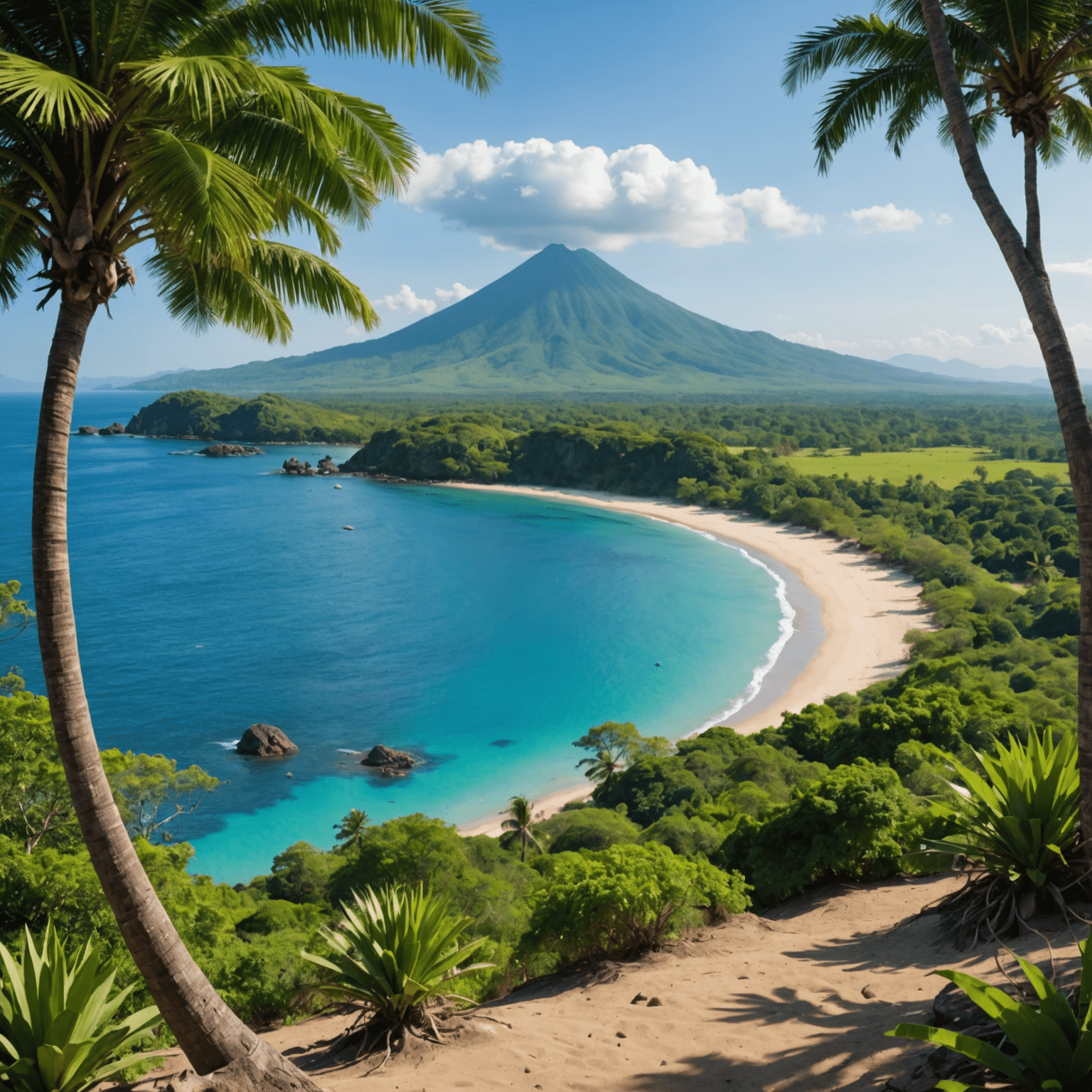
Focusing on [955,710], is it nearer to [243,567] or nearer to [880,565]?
[880,565]

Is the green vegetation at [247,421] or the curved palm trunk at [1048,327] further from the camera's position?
the green vegetation at [247,421]

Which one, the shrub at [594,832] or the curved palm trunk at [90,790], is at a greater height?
the curved palm trunk at [90,790]

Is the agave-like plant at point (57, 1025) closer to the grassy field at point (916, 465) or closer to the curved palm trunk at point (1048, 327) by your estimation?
the curved palm trunk at point (1048, 327)

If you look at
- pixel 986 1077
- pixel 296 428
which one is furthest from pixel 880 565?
pixel 296 428

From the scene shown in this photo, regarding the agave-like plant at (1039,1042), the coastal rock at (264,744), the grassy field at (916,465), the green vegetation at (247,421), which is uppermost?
the green vegetation at (247,421)

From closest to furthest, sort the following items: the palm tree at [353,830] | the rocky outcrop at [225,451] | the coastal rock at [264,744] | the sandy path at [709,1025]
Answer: the sandy path at [709,1025] → the palm tree at [353,830] → the coastal rock at [264,744] → the rocky outcrop at [225,451]

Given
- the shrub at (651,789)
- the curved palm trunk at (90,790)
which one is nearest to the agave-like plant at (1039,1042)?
the curved palm trunk at (90,790)

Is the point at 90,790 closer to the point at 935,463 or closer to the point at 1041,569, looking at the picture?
the point at 1041,569
